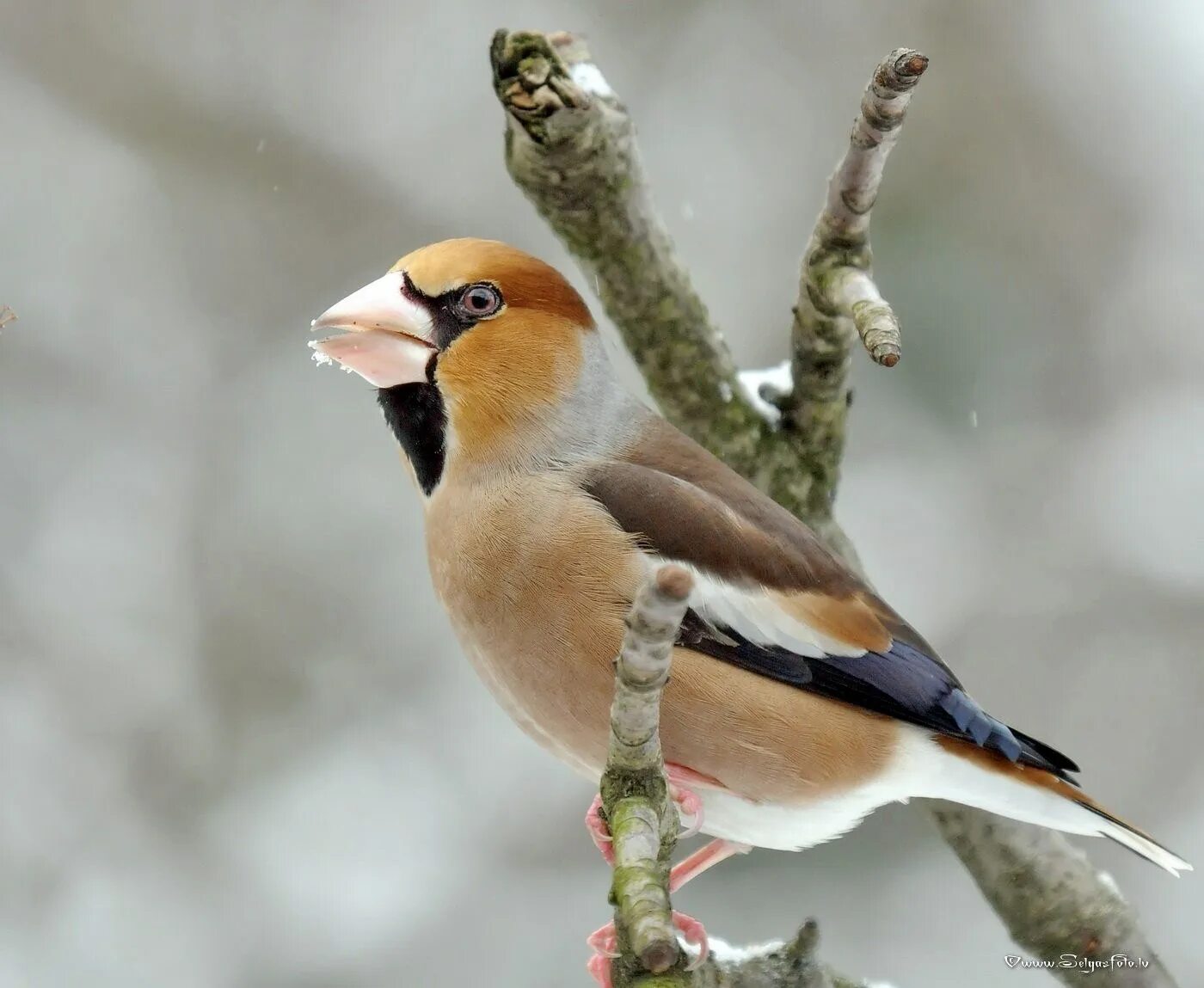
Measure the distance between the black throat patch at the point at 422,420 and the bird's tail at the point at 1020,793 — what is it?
1.10 metres

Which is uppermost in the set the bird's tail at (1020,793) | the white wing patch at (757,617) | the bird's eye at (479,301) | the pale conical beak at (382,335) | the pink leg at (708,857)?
the bird's eye at (479,301)

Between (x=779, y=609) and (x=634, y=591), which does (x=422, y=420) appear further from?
(x=779, y=609)

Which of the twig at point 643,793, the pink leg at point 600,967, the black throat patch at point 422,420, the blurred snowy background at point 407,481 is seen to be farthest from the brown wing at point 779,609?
the blurred snowy background at point 407,481

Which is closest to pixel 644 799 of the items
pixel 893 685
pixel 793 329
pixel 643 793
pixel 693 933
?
pixel 643 793

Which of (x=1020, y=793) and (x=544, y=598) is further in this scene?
(x=1020, y=793)

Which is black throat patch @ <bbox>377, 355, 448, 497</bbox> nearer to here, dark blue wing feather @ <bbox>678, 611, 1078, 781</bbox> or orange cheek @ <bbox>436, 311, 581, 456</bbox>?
orange cheek @ <bbox>436, 311, 581, 456</bbox>

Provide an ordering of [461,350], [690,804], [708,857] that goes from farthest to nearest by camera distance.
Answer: [708,857] < [461,350] < [690,804]

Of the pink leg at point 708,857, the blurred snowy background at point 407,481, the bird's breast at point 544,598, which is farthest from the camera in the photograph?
the blurred snowy background at point 407,481

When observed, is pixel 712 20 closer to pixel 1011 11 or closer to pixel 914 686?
pixel 1011 11

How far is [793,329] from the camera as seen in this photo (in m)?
2.93

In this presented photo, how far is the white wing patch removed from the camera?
2.45 meters

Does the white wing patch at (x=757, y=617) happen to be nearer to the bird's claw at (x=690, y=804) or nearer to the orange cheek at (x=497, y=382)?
the bird's claw at (x=690, y=804)

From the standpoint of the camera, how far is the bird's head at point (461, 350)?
8.48ft

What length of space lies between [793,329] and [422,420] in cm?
83
